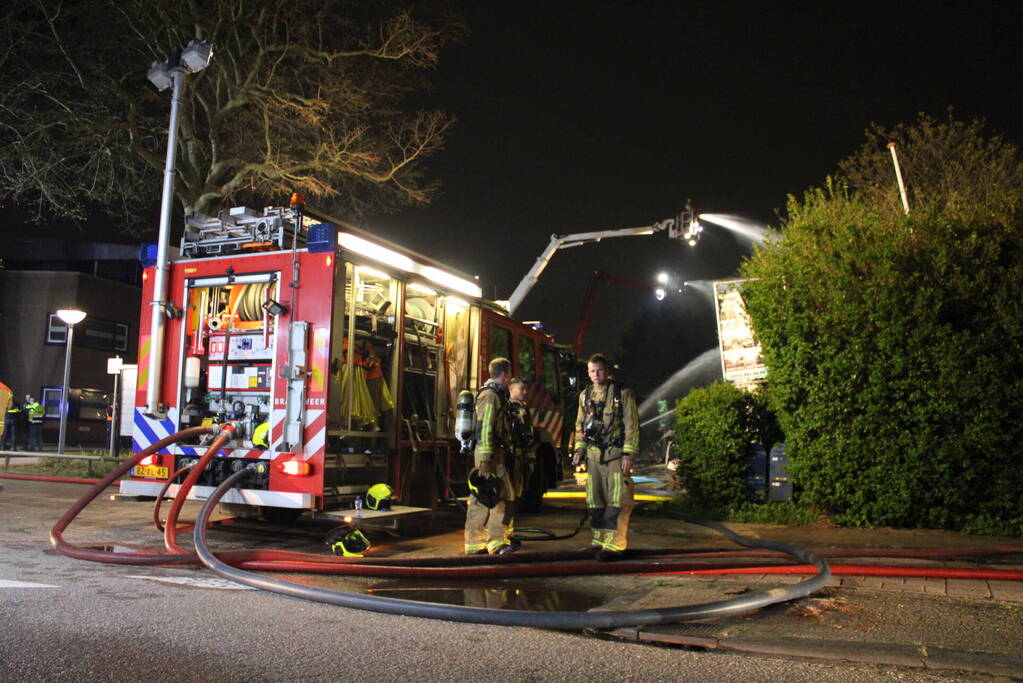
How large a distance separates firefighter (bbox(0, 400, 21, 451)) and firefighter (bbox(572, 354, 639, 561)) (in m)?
18.9

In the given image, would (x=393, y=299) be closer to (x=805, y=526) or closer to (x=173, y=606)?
(x=173, y=606)

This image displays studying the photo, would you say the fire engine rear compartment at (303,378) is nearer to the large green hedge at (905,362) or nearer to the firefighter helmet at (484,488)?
the firefighter helmet at (484,488)

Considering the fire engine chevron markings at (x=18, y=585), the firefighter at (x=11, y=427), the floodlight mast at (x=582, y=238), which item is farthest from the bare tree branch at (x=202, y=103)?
the fire engine chevron markings at (x=18, y=585)

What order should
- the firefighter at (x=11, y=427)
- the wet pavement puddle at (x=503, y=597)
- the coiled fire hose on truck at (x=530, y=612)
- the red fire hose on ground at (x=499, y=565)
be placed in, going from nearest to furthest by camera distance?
the coiled fire hose on truck at (x=530, y=612), the wet pavement puddle at (x=503, y=597), the red fire hose on ground at (x=499, y=565), the firefighter at (x=11, y=427)

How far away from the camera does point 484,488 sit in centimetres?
688

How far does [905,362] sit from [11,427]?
23.4m

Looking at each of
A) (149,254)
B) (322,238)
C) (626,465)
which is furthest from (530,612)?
(149,254)

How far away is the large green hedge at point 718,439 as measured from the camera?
10234mm

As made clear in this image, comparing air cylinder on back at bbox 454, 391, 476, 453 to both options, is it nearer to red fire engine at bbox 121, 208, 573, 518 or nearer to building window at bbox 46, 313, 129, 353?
red fire engine at bbox 121, 208, 573, 518

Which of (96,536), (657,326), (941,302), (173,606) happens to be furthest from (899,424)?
(657,326)

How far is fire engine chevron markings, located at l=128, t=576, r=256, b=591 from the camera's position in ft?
17.9

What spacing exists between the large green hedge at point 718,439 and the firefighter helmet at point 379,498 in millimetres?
4503

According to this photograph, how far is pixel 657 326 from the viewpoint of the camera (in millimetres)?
81062

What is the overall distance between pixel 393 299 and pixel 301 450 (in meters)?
2.02
